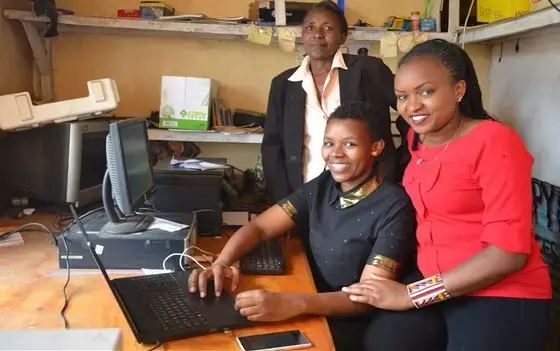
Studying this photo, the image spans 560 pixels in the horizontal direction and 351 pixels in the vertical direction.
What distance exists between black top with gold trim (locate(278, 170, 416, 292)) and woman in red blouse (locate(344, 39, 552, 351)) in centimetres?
5

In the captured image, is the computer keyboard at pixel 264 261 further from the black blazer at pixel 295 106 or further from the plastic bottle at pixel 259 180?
the plastic bottle at pixel 259 180

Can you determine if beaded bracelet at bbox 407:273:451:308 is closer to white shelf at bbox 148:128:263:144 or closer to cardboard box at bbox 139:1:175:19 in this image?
white shelf at bbox 148:128:263:144

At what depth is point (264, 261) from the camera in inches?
66.7

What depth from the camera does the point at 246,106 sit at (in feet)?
9.46

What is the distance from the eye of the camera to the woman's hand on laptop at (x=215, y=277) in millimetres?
1415

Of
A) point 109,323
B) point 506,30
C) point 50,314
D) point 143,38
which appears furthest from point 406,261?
point 143,38

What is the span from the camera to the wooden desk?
1192mm

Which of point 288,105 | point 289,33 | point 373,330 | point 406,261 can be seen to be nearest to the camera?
point 373,330

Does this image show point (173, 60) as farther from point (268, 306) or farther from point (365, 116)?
point (268, 306)

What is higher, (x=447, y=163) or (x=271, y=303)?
(x=447, y=163)

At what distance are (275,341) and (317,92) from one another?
3.96ft

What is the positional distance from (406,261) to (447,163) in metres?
0.31

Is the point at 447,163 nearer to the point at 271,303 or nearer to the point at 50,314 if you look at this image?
the point at 271,303

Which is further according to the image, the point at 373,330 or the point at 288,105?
the point at 288,105
